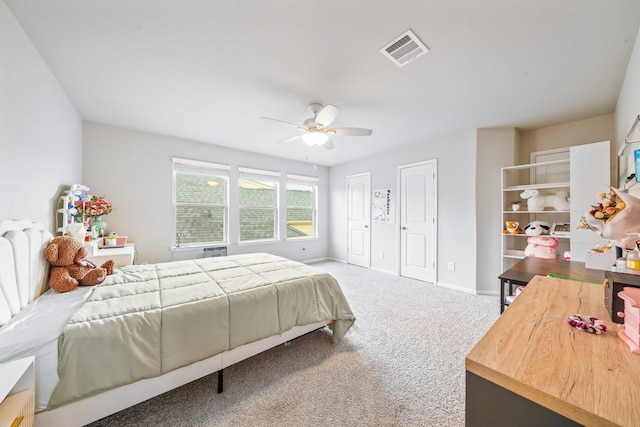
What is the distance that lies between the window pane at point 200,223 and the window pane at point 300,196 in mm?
1517

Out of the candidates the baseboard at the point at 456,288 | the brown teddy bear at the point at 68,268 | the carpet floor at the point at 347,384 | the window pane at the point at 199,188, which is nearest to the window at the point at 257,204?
the window pane at the point at 199,188

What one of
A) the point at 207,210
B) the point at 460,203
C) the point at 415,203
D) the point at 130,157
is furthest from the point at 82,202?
the point at 460,203

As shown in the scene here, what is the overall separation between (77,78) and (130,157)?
4.80 ft

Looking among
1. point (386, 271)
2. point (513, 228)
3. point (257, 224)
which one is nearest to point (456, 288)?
point (513, 228)

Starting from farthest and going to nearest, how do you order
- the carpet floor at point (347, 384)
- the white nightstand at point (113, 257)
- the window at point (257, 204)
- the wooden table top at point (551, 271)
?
the window at point (257, 204), the white nightstand at point (113, 257), the wooden table top at point (551, 271), the carpet floor at point (347, 384)

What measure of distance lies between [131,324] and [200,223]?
9.97 ft

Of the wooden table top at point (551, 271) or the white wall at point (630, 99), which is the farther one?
the wooden table top at point (551, 271)

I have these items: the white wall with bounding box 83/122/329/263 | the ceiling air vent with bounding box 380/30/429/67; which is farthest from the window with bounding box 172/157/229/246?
the ceiling air vent with bounding box 380/30/429/67

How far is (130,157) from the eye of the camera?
352 centimetres

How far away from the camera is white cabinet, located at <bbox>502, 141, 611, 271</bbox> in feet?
8.52

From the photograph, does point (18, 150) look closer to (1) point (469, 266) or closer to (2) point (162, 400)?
(2) point (162, 400)

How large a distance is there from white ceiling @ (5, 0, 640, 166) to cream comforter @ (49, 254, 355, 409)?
181 centimetres

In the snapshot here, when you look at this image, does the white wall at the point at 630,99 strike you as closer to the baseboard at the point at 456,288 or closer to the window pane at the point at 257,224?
the baseboard at the point at 456,288

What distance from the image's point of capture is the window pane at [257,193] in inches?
184
